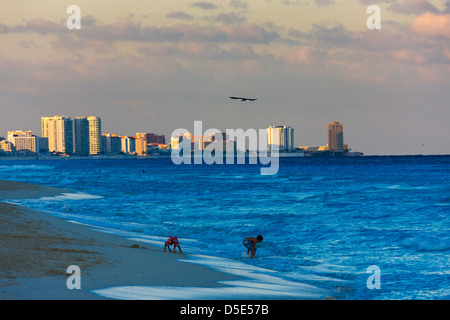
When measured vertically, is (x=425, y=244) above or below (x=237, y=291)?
below

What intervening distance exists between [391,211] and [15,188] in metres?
40.1

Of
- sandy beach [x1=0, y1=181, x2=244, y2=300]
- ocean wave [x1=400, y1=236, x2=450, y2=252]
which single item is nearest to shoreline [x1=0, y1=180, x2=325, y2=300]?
sandy beach [x1=0, y1=181, x2=244, y2=300]

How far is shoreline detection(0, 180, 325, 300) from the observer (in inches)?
482

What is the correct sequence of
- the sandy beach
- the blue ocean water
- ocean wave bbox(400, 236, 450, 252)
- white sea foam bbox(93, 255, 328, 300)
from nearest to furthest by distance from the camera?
1. the sandy beach
2. white sea foam bbox(93, 255, 328, 300)
3. the blue ocean water
4. ocean wave bbox(400, 236, 450, 252)

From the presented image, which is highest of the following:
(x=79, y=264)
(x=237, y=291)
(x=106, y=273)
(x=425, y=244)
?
(x=79, y=264)

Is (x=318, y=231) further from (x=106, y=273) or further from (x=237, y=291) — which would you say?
(x=106, y=273)

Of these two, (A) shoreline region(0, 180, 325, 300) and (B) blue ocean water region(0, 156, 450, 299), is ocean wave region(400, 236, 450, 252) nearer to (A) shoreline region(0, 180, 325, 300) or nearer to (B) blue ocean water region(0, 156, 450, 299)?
(B) blue ocean water region(0, 156, 450, 299)

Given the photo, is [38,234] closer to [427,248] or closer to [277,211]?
[427,248]

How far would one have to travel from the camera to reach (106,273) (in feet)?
47.4

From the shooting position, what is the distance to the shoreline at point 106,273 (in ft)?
40.2

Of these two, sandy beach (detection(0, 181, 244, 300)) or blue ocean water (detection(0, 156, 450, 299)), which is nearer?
sandy beach (detection(0, 181, 244, 300))

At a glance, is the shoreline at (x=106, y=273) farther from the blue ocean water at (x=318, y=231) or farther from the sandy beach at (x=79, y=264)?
the blue ocean water at (x=318, y=231)

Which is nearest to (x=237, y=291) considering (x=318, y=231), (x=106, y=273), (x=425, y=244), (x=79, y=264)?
(x=106, y=273)
